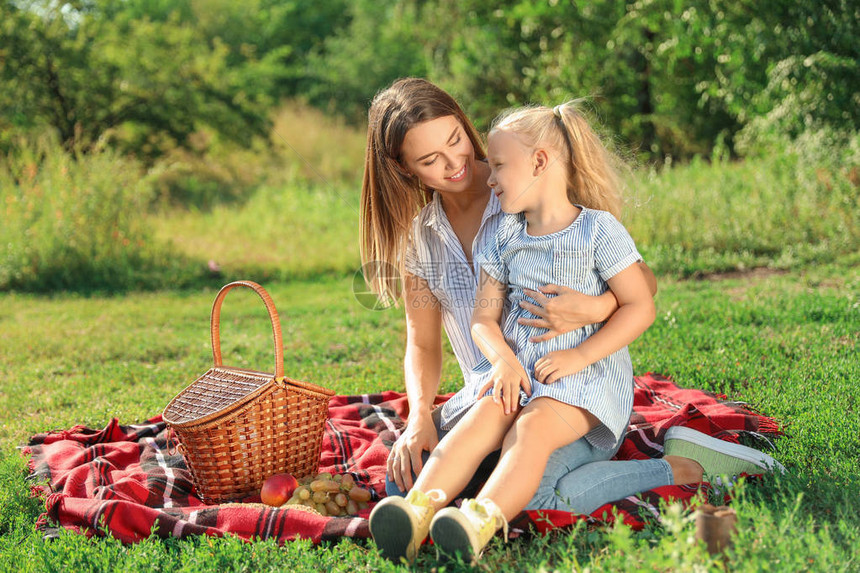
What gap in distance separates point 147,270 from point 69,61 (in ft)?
17.3

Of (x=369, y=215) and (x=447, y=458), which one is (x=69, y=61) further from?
(x=447, y=458)

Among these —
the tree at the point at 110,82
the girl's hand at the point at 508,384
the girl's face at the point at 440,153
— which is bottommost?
the girl's hand at the point at 508,384

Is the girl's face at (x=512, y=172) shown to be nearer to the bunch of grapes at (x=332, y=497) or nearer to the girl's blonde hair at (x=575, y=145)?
the girl's blonde hair at (x=575, y=145)

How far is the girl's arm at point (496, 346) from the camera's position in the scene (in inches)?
103

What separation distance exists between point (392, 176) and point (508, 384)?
3.52ft

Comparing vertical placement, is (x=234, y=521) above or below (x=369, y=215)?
below

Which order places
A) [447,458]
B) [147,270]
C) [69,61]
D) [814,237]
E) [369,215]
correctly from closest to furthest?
[447,458]
[369,215]
[814,237]
[147,270]
[69,61]

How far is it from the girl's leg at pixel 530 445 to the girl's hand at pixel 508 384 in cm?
5

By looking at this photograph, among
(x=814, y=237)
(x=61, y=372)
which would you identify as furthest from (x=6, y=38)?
(x=814, y=237)

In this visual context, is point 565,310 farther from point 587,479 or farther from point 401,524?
point 401,524

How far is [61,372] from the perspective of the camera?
497 centimetres

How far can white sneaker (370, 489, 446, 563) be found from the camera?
2.24 metres

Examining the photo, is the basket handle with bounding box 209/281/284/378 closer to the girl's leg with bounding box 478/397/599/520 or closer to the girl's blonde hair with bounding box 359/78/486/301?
the girl's blonde hair with bounding box 359/78/486/301

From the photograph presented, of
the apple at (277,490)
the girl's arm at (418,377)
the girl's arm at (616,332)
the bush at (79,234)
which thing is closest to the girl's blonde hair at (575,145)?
the girl's arm at (616,332)
